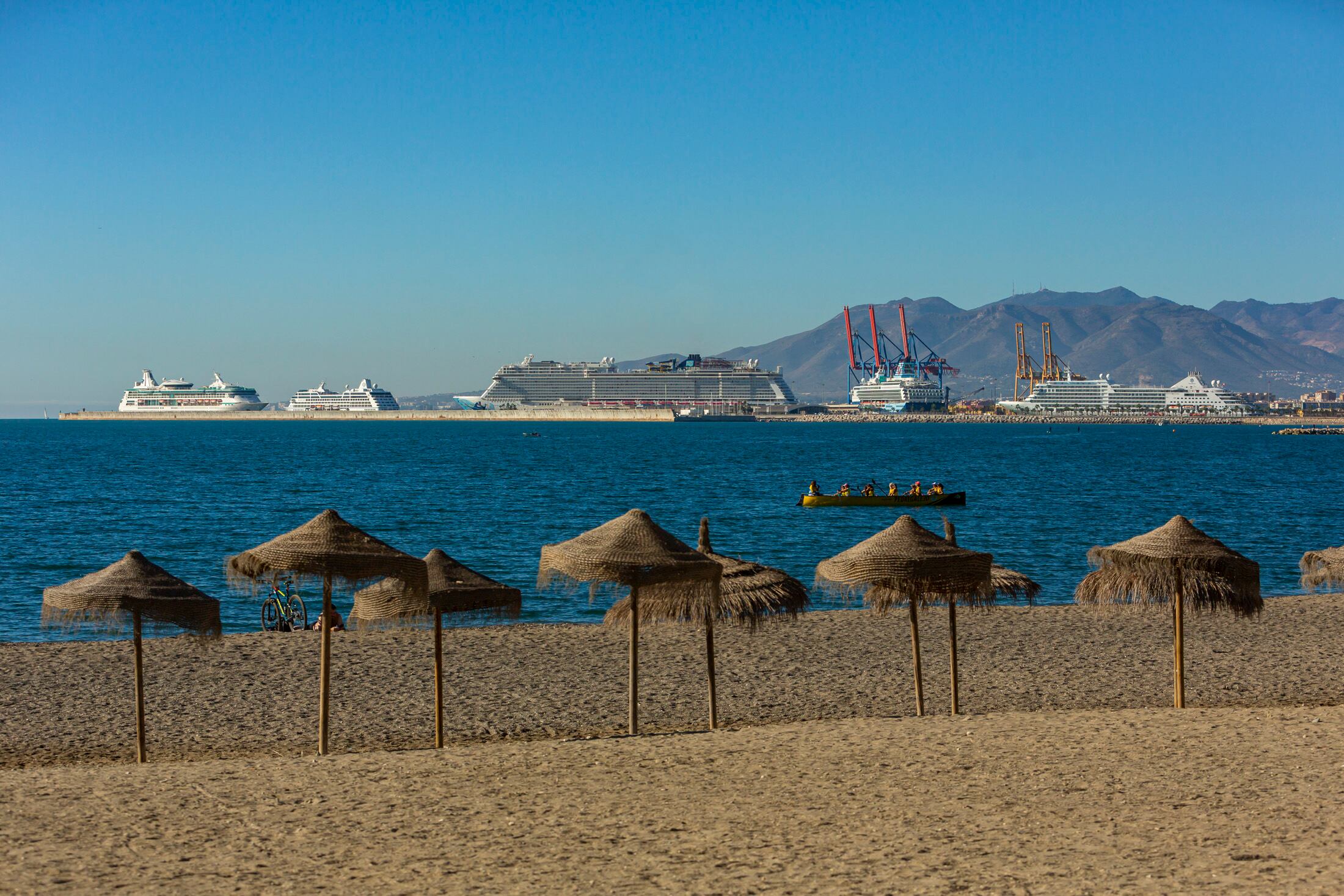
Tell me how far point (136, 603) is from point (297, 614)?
659 cm

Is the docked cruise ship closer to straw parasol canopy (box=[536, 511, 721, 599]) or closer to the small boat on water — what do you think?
the small boat on water

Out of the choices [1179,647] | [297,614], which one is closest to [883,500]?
[297,614]

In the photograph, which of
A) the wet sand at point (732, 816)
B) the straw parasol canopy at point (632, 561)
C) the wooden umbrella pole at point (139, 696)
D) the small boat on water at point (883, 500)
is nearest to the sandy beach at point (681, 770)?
the wet sand at point (732, 816)

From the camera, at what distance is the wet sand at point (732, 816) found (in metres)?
5.56

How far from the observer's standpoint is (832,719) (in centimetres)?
959

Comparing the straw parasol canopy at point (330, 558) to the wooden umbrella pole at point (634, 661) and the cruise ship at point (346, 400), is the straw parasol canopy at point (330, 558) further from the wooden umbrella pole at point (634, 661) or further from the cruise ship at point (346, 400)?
the cruise ship at point (346, 400)

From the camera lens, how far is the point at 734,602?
9078 millimetres

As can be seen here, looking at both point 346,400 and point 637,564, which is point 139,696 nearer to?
point 637,564

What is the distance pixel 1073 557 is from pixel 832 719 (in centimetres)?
1464

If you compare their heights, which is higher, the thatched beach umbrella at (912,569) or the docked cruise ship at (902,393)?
the docked cruise ship at (902,393)

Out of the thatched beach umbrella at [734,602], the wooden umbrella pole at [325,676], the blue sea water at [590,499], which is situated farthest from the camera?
the blue sea water at [590,499]

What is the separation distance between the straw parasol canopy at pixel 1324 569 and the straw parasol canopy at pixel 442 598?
680 centimetres

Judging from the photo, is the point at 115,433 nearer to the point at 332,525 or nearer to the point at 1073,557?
the point at 1073,557

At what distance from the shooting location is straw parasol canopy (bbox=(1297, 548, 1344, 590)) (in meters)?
10.5
